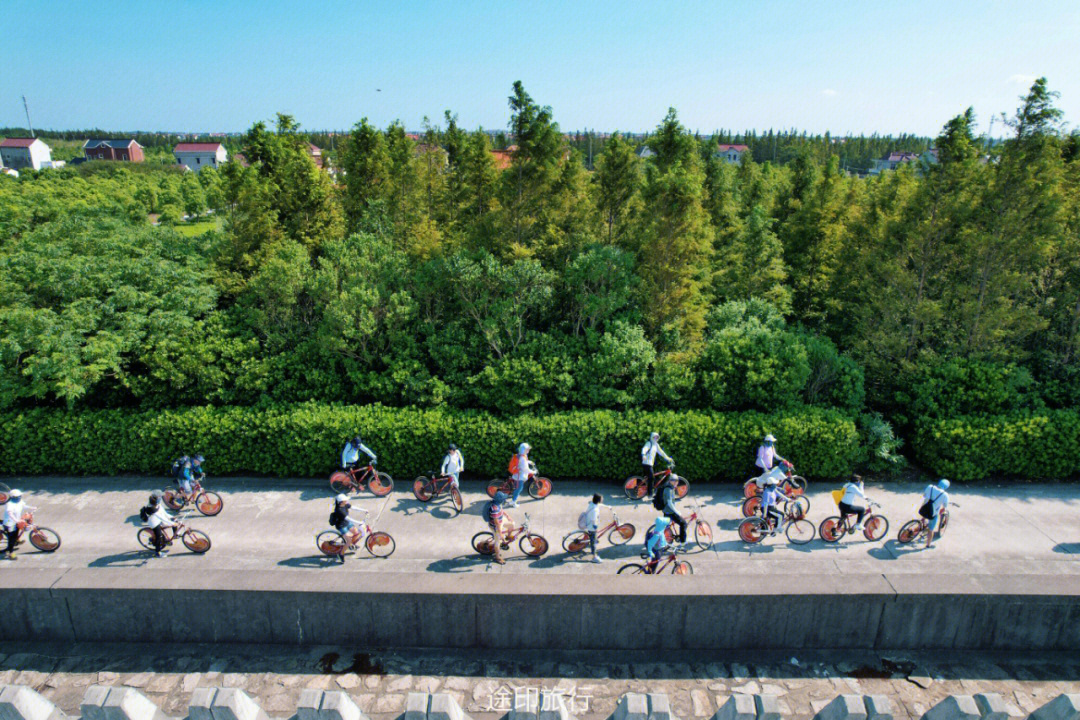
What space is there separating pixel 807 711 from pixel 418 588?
5.13 meters

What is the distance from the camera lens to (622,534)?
11.0 m

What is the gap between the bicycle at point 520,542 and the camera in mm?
10625

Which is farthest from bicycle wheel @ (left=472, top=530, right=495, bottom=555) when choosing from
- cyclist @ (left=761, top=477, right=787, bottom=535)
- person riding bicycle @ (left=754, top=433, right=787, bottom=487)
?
person riding bicycle @ (left=754, top=433, right=787, bottom=487)

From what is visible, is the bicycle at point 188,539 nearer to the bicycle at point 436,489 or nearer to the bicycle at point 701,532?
the bicycle at point 436,489

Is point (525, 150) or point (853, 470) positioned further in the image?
point (525, 150)

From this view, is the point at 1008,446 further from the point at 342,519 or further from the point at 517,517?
the point at 342,519

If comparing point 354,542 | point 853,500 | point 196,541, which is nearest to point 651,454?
point 853,500

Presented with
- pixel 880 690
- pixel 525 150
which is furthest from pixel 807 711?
pixel 525 150

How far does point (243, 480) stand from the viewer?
13.2 meters

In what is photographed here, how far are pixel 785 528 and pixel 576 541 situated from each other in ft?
12.2

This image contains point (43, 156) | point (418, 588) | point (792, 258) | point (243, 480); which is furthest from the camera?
point (43, 156)

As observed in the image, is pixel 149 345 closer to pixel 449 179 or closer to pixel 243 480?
pixel 243 480

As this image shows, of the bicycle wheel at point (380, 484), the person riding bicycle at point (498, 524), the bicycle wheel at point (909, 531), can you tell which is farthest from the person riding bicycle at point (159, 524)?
the bicycle wheel at point (909, 531)

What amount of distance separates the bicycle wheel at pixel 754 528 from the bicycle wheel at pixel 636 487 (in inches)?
81.8
